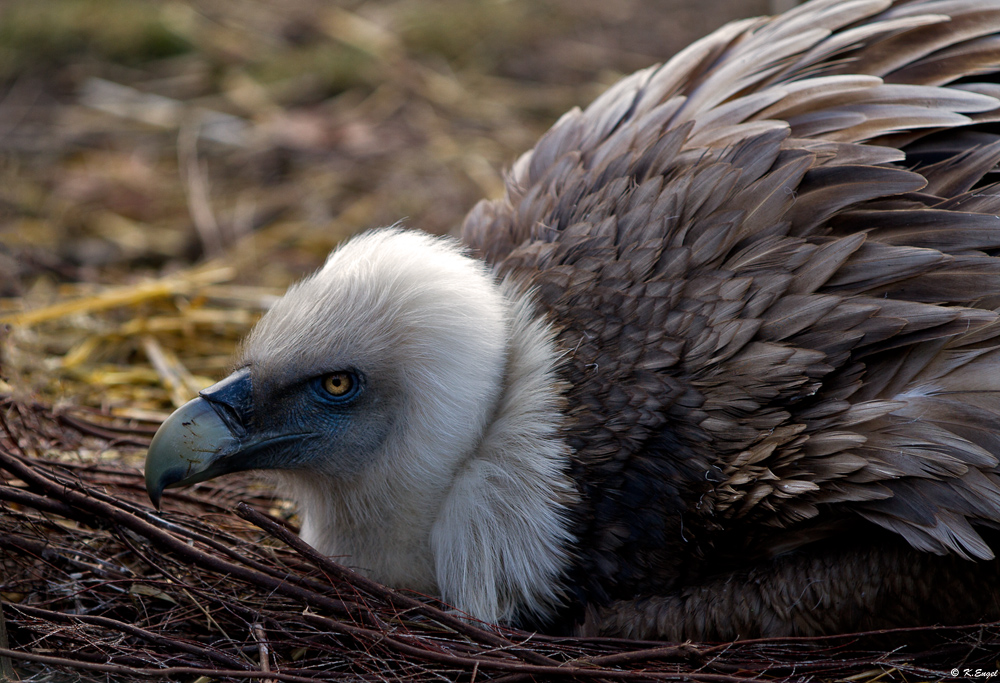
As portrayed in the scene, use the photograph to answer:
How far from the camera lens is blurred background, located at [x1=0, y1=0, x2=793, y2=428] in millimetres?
5047

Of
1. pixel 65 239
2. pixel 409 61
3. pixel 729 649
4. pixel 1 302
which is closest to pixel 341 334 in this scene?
pixel 729 649

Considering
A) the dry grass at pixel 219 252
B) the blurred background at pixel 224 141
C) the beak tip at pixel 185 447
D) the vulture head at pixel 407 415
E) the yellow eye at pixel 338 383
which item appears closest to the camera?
the dry grass at pixel 219 252

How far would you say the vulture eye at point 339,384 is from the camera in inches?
133

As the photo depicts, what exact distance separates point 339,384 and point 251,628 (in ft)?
2.71

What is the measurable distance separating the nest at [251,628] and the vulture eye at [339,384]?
54cm

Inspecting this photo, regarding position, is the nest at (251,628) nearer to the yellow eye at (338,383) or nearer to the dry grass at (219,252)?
the dry grass at (219,252)

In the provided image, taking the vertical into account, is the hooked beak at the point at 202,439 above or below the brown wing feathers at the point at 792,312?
below

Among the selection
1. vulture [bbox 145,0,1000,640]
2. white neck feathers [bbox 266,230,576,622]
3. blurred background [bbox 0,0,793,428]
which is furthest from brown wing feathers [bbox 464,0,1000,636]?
blurred background [bbox 0,0,793,428]

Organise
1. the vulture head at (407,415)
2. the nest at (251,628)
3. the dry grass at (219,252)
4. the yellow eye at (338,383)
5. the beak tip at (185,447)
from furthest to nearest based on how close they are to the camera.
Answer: the yellow eye at (338,383) < the vulture head at (407,415) < the beak tip at (185,447) < the dry grass at (219,252) < the nest at (251,628)

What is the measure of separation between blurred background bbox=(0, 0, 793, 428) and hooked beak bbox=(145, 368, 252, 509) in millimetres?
1013

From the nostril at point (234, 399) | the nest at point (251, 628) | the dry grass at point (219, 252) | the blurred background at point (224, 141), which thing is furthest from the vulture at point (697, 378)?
the blurred background at point (224, 141)

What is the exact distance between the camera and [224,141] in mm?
7227

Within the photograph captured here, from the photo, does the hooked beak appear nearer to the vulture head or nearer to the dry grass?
the vulture head

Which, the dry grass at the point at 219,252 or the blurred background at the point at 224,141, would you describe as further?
the blurred background at the point at 224,141
